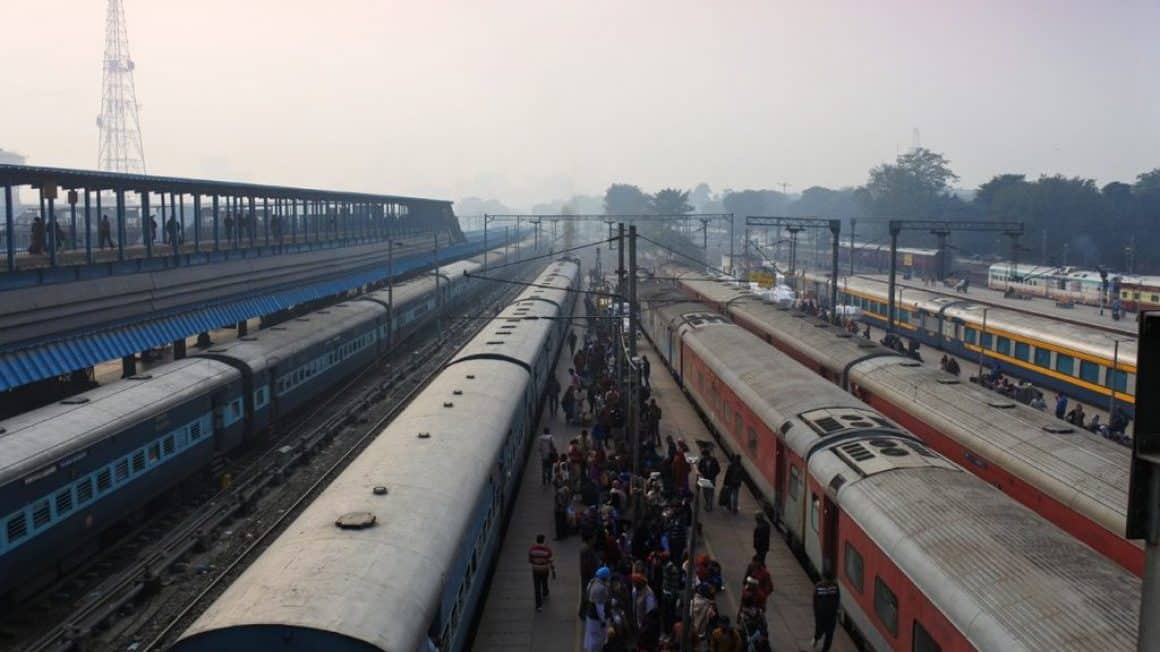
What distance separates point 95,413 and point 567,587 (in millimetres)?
10178

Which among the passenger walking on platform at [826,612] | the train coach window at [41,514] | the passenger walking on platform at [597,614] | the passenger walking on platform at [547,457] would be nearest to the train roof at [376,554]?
the passenger walking on platform at [597,614]

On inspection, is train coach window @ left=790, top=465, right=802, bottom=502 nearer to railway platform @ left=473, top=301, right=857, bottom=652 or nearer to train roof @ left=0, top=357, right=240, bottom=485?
railway platform @ left=473, top=301, right=857, bottom=652

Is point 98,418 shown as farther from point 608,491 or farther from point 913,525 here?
point 913,525

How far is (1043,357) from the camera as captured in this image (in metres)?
36.0

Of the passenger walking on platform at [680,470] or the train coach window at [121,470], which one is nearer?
the train coach window at [121,470]

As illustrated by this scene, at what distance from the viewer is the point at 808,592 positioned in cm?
1838

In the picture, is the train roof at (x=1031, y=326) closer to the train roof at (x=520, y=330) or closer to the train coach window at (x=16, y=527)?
the train roof at (x=520, y=330)

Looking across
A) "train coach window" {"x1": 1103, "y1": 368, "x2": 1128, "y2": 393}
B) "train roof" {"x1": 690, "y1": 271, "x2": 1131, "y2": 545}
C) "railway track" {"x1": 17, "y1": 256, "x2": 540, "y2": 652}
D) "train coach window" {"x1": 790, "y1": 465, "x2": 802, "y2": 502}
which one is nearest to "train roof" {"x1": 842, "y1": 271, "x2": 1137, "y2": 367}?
"train coach window" {"x1": 1103, "y1": 368, "x2": 1128, "y2": 393}

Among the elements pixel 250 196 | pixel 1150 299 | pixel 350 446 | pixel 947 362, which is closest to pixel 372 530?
pixel 350 446

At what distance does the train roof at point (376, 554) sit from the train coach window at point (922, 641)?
6.42 metres

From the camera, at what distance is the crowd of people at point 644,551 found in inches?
576

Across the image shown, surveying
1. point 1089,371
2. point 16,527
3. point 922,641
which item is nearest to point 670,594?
point 922,641

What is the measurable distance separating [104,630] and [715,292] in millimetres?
38799

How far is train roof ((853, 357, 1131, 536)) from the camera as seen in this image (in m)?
14.7
